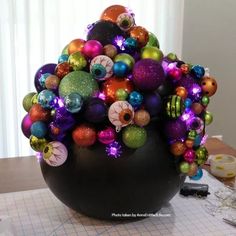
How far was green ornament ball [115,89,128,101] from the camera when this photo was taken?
0.61m

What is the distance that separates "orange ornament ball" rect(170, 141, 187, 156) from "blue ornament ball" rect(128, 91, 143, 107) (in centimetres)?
11

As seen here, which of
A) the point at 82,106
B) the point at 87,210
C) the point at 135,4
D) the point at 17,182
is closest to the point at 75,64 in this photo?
the point at 82,106

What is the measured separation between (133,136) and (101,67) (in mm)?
123

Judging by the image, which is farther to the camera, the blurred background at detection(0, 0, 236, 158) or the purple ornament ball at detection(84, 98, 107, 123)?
the blurred background at detection(0, 0, 236, 158)

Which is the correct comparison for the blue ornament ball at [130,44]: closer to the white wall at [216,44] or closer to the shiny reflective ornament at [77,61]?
the shiny reflective ornament at [77,61]

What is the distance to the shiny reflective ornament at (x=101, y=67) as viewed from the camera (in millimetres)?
612

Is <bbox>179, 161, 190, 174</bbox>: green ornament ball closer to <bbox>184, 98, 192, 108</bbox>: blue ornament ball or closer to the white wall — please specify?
<bbox>184, 98, 192, 108</bbox>: blue ornament ball

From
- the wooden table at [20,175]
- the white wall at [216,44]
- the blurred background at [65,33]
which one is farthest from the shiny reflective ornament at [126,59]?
the white wall at [216,44]

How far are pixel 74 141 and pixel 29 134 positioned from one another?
0.11 m

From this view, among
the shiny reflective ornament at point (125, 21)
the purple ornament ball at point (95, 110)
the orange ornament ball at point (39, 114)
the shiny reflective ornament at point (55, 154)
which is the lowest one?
the shiny reflective ornament at point (55, 154)

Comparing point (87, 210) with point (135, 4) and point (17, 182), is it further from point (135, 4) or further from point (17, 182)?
point (135, 4)

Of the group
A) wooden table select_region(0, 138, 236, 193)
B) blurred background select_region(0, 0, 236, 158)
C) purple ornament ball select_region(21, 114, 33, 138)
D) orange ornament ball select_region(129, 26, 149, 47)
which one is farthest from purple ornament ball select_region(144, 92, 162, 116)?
blurred background select_region(0, 0, 236, 158)

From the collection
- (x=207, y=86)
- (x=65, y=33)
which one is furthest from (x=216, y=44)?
(x=207, y=86)

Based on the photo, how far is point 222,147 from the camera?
114cm
